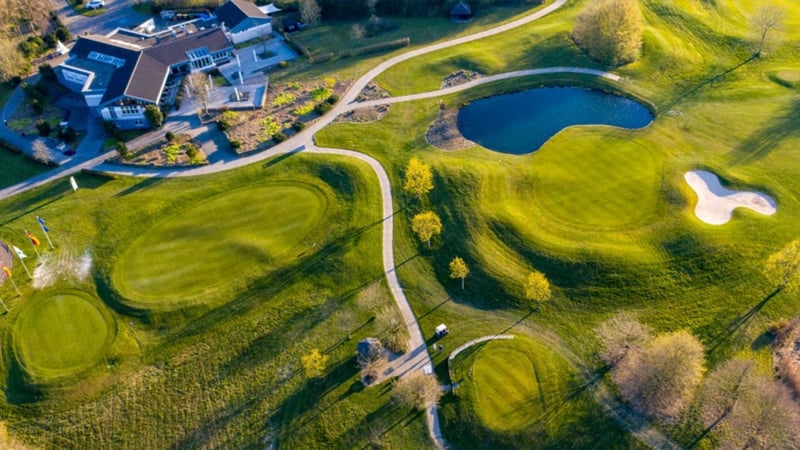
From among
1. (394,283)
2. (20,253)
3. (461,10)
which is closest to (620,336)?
(394,283)

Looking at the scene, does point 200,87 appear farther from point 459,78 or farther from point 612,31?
point 612,31

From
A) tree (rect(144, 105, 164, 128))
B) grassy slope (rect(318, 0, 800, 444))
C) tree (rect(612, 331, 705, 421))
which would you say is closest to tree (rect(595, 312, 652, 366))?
grassy slope (rect(318, 0, 800, 444))

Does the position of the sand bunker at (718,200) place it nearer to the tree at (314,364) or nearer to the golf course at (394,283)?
the golf course at (394,283)

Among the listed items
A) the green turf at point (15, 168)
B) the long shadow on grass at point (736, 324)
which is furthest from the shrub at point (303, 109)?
the long shadow on grass at point (736, 324)

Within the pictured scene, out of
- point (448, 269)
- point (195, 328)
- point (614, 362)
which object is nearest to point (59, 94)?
point (195, 328)

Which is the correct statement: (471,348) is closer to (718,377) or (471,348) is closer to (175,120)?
(718,377)

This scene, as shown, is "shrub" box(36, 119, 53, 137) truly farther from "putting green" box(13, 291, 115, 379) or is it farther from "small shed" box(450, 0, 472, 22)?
"small shed" box(450, 0, 472, 22)
